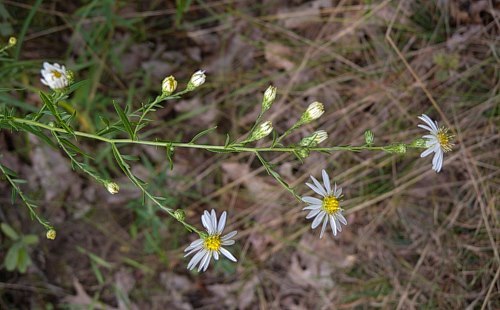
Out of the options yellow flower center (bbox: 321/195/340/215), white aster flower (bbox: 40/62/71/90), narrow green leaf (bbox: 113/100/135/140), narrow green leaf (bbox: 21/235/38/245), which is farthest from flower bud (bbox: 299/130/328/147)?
narrow green leaf (bbox: 21/235/38/245)

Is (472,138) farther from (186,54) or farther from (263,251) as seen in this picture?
(186,54)

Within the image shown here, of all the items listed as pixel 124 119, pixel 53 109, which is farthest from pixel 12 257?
pixel 124 119

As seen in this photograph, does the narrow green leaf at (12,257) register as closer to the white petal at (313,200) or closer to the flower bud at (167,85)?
the flower bud at (167,85)

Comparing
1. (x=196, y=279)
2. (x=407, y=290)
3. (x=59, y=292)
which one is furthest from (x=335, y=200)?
(x=59, y=292)

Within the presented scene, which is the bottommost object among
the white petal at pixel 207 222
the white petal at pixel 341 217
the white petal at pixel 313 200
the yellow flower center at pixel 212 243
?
the white petal at pixel 341 217

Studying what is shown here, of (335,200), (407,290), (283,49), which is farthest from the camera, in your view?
(283,49)

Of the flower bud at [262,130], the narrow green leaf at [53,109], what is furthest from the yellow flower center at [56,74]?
the flower bud at [262,130]

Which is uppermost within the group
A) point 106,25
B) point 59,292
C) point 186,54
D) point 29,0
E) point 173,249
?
point 29,0
